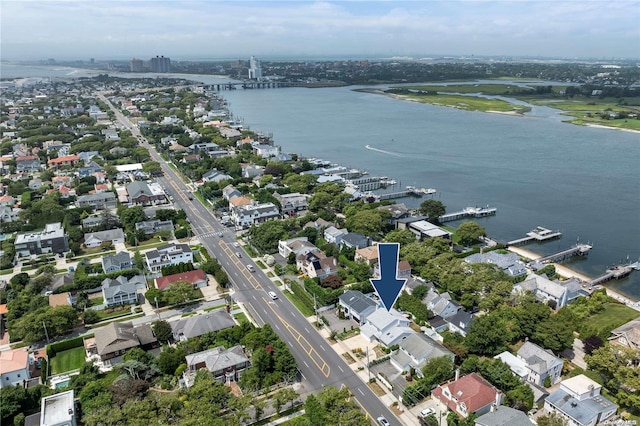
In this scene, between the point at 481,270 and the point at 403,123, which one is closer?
Result: the point at 481,270

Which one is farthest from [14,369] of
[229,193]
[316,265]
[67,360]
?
[229,193]

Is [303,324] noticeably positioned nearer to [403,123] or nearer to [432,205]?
[432,205]

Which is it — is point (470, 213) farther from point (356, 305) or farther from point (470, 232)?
point (356, 305)

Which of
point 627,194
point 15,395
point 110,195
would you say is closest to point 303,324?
point 15,395

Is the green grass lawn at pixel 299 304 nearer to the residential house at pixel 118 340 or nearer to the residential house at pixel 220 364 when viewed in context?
the residential house at pixel 220 364

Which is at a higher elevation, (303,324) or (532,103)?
(532,103)

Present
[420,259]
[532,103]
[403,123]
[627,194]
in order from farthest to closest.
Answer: [532,103]
[403,123]
[627,194]
[420,259]

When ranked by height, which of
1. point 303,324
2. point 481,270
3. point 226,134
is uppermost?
point 226,134
